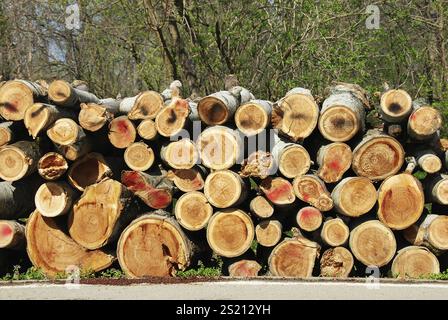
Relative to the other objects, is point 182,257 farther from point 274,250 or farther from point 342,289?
point 342,289

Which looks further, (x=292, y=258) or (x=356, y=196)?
(x=292, y=258)

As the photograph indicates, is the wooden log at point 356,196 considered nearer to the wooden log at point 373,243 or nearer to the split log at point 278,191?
the wooden log at point 373,243

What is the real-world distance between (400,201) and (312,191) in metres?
0.92

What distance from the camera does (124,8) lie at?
12.5 meters

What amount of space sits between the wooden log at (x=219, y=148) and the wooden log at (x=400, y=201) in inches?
62.7

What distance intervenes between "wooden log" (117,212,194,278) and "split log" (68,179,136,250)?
0.16 metres

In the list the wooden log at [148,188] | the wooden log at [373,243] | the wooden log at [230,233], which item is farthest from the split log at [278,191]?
the wooden log at [148,188]

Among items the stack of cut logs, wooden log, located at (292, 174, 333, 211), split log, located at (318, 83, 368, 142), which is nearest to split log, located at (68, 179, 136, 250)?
the stack of cut logs

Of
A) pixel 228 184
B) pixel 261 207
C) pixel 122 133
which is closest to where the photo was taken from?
pixel 228 184

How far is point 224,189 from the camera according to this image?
691 centimetres

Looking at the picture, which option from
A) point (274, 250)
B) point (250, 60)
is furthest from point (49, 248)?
point (250, 60)

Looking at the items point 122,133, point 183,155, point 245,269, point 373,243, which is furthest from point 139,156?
point 373,243

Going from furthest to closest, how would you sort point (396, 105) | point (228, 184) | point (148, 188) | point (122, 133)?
point (122, 133) → point (148, 188) → point (228, 184) → point (396, 105)

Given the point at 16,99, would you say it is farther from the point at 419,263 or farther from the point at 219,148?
the point at 419,263
